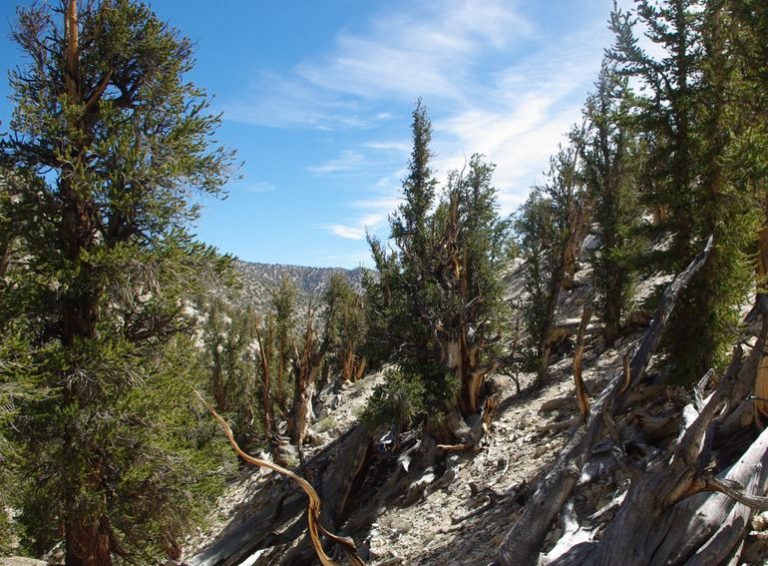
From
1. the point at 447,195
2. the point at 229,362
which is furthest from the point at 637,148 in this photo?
the point at 229,362

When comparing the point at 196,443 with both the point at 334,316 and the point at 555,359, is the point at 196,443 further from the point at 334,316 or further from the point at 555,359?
the point at 334,316

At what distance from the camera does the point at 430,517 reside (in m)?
8.52

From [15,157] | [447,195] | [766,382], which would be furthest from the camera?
[447,195]

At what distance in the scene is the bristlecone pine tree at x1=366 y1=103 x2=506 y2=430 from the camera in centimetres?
1189

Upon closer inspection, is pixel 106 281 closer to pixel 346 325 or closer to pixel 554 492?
pixel 554 492

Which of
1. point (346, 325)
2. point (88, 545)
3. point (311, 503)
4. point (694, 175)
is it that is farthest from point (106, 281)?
point (346, 325)

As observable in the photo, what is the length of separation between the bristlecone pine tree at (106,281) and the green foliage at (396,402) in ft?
11.3

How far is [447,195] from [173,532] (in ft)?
34.6

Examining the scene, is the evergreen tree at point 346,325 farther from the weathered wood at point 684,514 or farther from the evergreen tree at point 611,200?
the weathered wood at point 684,514

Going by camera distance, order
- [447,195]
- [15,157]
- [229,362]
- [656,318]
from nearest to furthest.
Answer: [656,318], [15,157], [447,195], [229,362]

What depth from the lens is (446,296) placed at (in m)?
12.4

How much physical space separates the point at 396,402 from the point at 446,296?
→ 3024 millimetres

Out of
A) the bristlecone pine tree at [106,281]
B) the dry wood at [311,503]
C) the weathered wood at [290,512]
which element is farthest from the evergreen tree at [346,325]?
the dry wood at [311,503]

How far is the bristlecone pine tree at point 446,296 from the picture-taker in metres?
11.9
